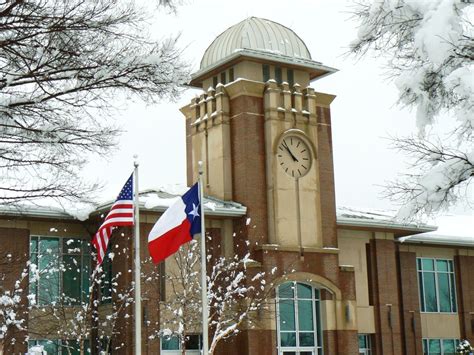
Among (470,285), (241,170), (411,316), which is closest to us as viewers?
(241,170)

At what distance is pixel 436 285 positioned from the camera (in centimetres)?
4178

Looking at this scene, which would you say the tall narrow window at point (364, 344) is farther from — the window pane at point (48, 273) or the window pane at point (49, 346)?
the window pane at point (48, 273)

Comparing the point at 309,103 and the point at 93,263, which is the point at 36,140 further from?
the point at 309,103

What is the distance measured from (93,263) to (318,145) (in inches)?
429

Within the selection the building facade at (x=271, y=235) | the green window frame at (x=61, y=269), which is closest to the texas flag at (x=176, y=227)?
the building facade at (x=271, y=235)

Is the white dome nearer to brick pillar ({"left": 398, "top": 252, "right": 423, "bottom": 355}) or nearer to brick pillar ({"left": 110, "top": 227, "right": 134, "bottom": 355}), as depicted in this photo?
brick pillar ({"left": 110, "top": 227, "right": 134, "bottom": 355})

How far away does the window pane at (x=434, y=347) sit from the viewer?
41.0 meters

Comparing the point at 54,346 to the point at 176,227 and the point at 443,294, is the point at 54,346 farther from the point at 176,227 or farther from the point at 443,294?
the point at 443,294

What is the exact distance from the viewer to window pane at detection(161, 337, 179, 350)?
32.1 metres

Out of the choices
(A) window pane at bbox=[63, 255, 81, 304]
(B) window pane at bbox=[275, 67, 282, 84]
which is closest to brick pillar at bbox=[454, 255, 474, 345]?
(B) window pane at bbox=[275, 67, 282, 84]

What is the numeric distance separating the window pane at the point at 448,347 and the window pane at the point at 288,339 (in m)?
11.0

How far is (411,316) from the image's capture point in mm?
39750

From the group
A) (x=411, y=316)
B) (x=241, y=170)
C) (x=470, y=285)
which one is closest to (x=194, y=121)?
(x=241, y=170)

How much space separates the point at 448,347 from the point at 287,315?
1171cm
